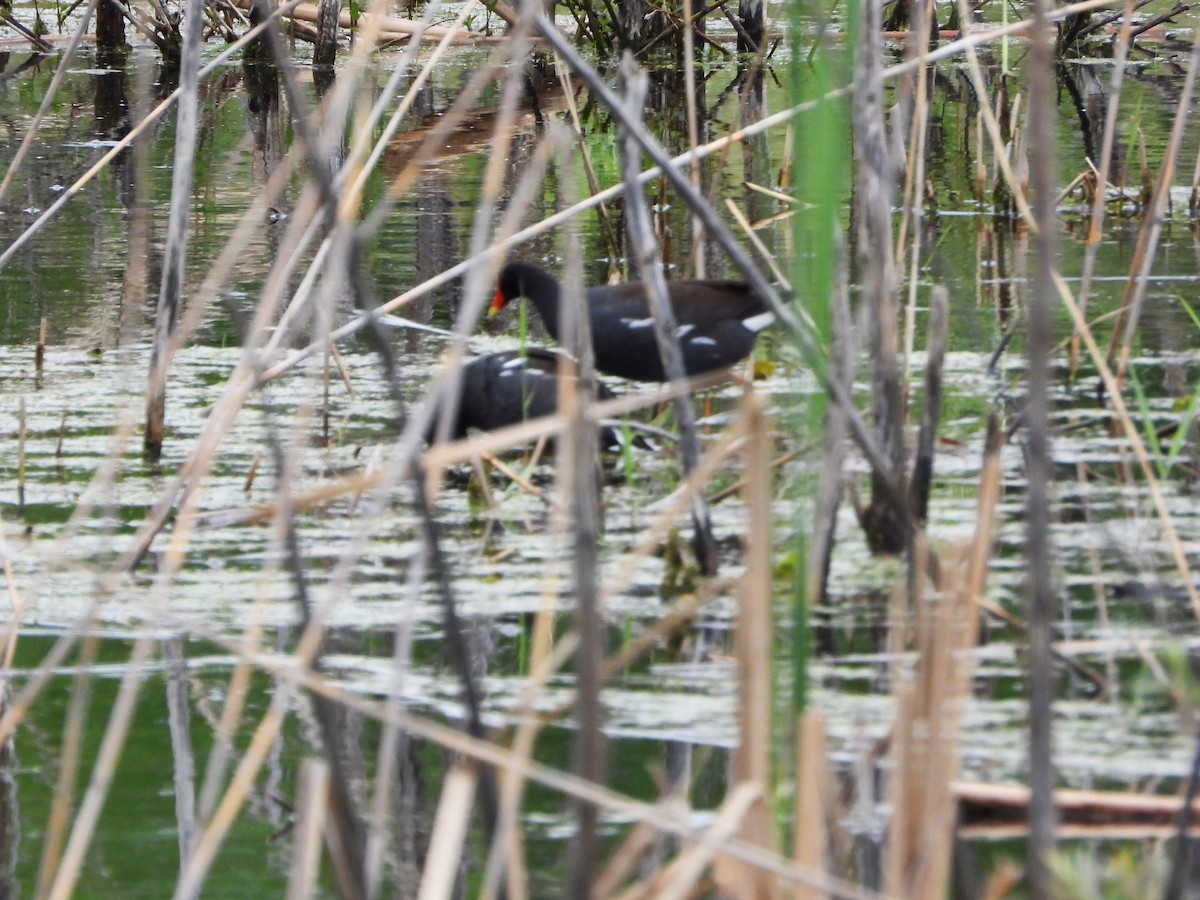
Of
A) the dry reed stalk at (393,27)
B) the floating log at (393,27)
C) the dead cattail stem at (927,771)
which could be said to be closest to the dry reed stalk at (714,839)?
the dead cattail stem at (927,771)

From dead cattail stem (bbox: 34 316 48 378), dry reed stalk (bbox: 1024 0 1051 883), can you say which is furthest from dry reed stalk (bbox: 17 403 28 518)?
dry reed stalk (bbox: 1024 0 1051 883)

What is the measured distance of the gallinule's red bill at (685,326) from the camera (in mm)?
3861

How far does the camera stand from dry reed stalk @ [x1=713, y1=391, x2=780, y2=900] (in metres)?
1.42

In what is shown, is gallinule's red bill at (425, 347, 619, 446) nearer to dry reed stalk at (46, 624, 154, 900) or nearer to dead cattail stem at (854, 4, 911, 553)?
dead cattail stem at (854, 4, 911, 553)

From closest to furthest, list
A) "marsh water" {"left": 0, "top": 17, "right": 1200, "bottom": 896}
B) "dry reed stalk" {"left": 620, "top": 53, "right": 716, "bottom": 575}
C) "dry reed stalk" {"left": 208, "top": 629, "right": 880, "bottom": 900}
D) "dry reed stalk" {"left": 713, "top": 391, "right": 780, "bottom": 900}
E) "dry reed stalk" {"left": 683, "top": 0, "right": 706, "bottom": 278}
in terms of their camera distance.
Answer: "dry reed stalk" {"left": 208, "top": 629, "right": 880, "bottom": 900} < "dry reed stalk" {"left": 713, "top": 391, "right": 780, "bottom": 900} < "marsh water" {"left": 0, "top": 17, "right": 1200, "bottom": 896} < "dry reed stalk" {"left": 620, "top": 53, "right": 716, "bottom": 575} < "dry reed stalk" {"left": 683, "top": 0, "right": 706, "bottom": 278}

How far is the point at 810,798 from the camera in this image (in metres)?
1.41

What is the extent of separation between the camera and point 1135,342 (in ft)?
13.9

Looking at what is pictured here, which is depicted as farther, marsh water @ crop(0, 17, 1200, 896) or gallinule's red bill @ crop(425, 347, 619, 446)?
gallinule's red bill @ crop(425, 347, 619, 446)

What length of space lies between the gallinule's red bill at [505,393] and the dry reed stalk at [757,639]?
2.08 m

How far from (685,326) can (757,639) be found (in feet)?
8.27

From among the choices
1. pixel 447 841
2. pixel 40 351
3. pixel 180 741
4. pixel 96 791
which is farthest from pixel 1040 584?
pixel 40 351

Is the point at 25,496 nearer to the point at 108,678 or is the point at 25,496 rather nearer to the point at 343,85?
the point at 108,678

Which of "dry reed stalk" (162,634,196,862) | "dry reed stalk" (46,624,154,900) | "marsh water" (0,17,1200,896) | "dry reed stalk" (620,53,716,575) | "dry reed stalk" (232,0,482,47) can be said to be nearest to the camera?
"dry reed stalk" (46,624,154,900)

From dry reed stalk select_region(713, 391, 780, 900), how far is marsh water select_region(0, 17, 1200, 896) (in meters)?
0.04
